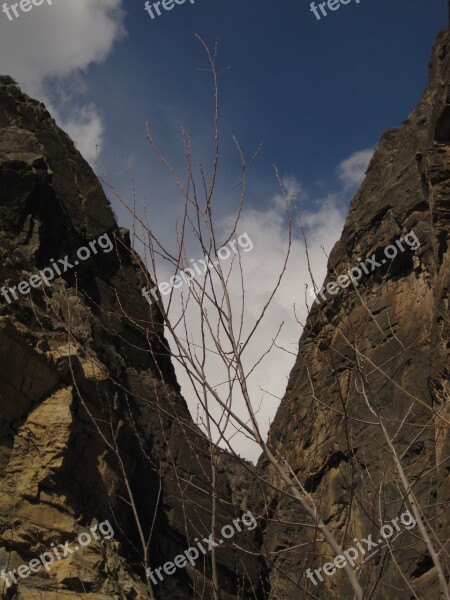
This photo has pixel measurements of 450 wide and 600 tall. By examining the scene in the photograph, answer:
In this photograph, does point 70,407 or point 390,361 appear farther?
point 390,361

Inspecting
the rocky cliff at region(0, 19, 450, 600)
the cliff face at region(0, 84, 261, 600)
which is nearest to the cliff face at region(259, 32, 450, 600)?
the rocky cliff at region(0, 19, 450, 600)

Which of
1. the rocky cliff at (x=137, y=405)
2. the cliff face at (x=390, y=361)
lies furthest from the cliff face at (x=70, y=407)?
the cliff face at (x=390, y=361)

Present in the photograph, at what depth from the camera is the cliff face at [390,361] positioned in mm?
10656

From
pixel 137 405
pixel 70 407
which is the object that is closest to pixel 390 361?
pixel 137 405

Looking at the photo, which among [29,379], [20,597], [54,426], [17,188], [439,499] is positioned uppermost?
[17,188]

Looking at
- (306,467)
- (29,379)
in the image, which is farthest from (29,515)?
(306,467)

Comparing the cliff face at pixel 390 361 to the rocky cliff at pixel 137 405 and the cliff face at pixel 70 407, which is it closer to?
the rocky cliff at pixel 137 405

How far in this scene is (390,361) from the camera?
1388cm

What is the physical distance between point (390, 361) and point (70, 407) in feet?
24.6

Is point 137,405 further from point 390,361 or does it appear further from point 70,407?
point 390,361

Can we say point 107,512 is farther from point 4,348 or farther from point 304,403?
point 304,403

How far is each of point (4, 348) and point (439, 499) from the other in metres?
6.58

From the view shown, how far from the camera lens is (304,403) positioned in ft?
58.2

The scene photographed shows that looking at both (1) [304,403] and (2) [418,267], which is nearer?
(2) [418,267]
